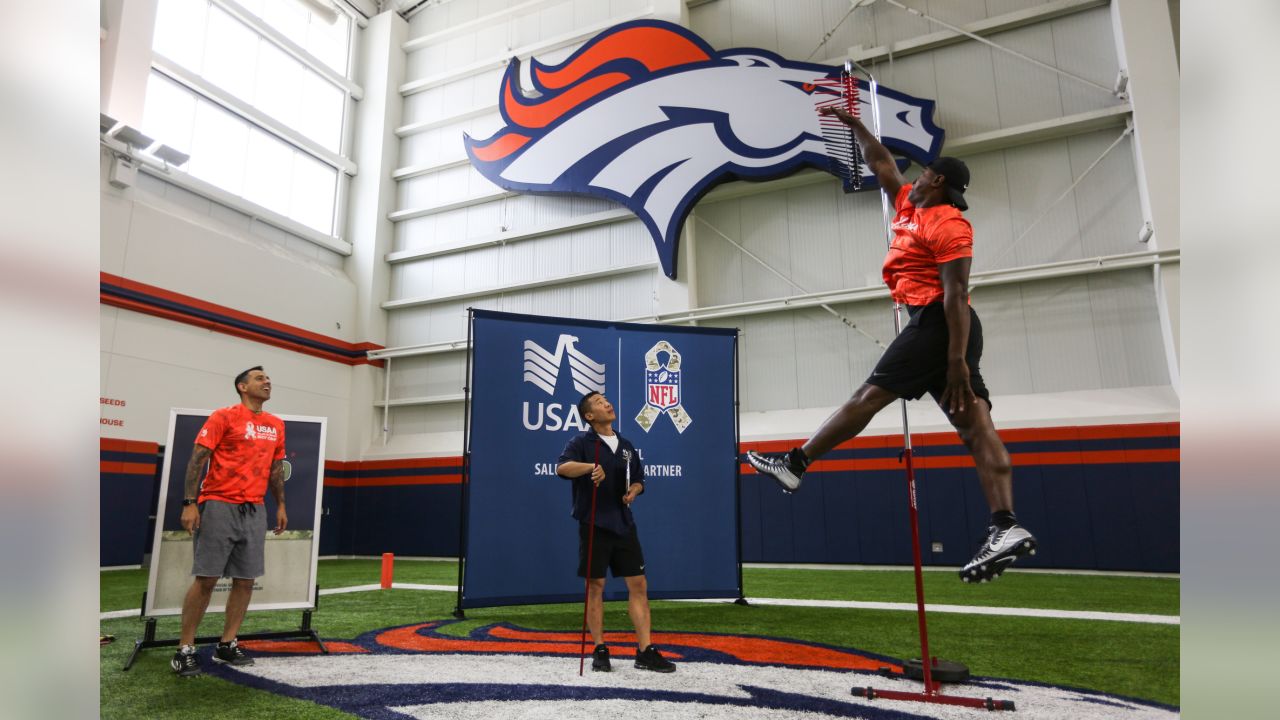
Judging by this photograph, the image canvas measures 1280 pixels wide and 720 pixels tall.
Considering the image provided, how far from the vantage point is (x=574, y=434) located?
6.10m

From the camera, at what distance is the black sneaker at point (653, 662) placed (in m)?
3.68

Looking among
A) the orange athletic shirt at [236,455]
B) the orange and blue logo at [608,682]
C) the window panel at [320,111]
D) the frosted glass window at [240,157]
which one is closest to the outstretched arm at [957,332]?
the orange and blue logo at [608,682]

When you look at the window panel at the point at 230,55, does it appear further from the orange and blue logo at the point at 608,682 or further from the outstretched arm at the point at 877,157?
the outstretched arm at the point at 877,157

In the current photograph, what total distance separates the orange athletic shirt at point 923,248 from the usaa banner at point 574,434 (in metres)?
3.30

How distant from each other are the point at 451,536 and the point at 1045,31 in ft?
41.4

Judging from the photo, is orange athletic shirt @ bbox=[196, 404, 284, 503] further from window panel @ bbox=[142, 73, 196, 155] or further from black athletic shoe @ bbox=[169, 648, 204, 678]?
window panel @ bbox=[142, 73, 196, 155]

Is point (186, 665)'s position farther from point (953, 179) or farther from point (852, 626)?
point (953, 179)

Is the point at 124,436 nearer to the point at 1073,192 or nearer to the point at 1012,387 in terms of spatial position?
the point at 1012,387

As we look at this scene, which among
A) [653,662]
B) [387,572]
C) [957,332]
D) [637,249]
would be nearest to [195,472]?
[653,662]

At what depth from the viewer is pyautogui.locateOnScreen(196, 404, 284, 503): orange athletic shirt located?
4043mm
